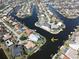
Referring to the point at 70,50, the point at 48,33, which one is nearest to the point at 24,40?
the point at 48,33

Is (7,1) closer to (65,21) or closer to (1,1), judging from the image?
(1,1)

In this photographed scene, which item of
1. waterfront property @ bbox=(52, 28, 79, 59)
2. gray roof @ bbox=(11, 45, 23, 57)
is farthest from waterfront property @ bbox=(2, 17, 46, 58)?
waterfront property @ bbox=(52, 28, 79, 59)

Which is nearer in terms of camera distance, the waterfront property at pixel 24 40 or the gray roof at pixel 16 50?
the gray roof at pixel 16 50

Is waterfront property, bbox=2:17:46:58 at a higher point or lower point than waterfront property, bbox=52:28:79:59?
higher

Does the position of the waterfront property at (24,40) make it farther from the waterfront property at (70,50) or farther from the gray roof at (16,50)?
the waterfront property at (70,50)

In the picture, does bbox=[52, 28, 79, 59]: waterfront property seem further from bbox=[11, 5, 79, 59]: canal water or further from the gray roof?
the gray roof

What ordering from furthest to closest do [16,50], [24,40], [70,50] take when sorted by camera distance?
[24,40] → [70,50] → [16,50]

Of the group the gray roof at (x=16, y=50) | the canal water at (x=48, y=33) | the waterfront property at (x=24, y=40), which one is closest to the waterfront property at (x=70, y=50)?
the canal water at (x=48, y=33)

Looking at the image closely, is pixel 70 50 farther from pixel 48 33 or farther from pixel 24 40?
pixel 24 40

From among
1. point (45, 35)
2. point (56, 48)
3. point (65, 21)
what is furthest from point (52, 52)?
point (65, 21)
